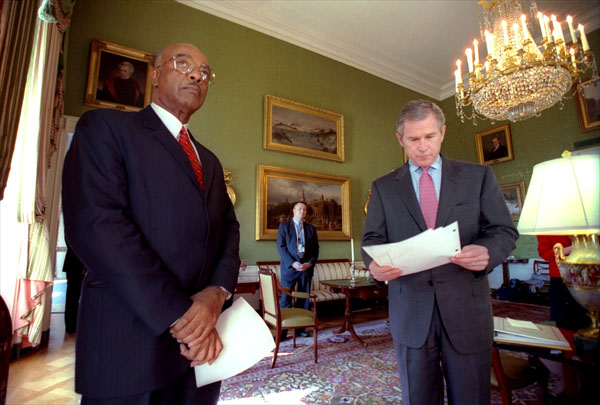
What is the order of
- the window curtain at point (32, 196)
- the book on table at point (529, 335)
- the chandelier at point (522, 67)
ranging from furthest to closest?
the chandelier at point (522, 67) < the window curtain at point (32, 196) < the book on table at point (529, 335)

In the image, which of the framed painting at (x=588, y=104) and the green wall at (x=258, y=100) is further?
the framed painting at (x=588, y=104)

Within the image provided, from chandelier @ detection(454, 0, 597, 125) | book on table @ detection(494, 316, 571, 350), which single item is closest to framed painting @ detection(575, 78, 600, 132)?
chandelier @ detection(454, 0, 597, 125)

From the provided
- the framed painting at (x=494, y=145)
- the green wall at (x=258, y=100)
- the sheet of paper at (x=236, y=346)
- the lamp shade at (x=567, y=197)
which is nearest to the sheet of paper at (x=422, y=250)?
the lamp shade at (x=567, y=197)

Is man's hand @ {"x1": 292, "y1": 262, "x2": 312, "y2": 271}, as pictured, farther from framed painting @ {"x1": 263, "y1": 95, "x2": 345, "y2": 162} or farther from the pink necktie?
the pink necktie

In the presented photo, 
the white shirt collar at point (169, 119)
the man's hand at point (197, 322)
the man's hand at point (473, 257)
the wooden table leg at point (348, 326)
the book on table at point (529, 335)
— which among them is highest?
the white shirt collar at point (169, 119)


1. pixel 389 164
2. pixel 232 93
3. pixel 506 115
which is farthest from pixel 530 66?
pixel 232 93

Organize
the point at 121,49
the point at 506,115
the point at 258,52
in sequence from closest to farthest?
the point at 506,115, the point at 121,49, the point at 258,52

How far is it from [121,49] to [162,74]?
4.75m

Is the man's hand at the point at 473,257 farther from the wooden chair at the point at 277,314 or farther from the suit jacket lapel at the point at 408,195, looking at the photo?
the wooden chair at the point at 277,314

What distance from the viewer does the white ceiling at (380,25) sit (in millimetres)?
5969

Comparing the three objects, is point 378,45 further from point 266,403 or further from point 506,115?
point 266,403

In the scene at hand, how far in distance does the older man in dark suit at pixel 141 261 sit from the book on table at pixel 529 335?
1.28 metres

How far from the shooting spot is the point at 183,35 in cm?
550

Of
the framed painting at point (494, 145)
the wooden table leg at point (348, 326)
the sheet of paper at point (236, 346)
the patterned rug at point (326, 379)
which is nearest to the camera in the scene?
the sheet of paper at point (236, 346)
